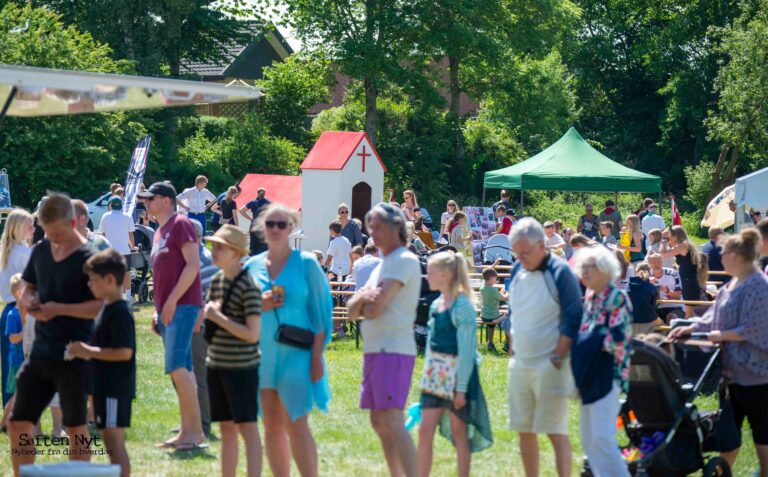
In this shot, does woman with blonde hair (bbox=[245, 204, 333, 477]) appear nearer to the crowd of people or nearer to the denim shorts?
the crowd of people

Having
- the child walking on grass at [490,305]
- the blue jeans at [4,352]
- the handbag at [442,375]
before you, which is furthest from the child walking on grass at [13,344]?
the child walking on grass at [490,305]

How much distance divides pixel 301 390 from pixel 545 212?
1395 inches

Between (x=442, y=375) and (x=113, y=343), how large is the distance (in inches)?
77.3

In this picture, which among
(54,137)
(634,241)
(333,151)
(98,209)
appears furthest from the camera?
(54,137)

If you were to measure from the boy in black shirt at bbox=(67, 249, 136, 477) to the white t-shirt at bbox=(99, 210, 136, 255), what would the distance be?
9.79m

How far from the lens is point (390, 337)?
6105 mm

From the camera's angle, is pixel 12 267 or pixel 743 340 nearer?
pixel 743 340

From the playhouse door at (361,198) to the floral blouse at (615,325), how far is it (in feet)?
65.6

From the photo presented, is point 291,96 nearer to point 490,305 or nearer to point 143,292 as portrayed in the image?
point 143,292

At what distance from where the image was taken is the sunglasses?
19.5 ft

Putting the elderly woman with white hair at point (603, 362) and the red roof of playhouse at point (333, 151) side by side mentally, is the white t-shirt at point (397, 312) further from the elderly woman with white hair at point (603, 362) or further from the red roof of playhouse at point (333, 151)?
the red roof of playhouse at point (333, 151)

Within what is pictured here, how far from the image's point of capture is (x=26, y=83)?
4.79 metres

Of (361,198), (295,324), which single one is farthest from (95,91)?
(361,198)

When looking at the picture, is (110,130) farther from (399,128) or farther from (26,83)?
(26,83)
